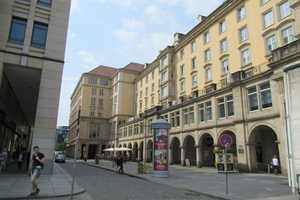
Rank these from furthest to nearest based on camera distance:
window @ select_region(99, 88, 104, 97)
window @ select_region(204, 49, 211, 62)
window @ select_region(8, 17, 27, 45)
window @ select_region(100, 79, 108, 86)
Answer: window @ select_region(100, 79, 108, 86)
window @ select_region(99, 88, 104, 97)
window @ select_region(204, 49, 211, 62)
window @ select_region(8, 17, 27, 45)

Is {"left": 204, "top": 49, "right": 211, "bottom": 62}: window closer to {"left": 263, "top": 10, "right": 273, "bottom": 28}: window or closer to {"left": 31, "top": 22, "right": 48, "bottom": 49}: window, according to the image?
{"left": 263, "top": 10, "right": 273, "bottom": 28}: window

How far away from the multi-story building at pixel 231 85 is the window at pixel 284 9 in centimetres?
2

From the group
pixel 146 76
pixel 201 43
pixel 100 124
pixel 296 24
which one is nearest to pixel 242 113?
pixel 296 24

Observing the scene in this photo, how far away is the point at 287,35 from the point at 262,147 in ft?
40.1

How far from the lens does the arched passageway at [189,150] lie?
129ft

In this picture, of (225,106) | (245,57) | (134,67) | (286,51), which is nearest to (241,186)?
(286,51)

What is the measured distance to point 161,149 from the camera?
22.8 m

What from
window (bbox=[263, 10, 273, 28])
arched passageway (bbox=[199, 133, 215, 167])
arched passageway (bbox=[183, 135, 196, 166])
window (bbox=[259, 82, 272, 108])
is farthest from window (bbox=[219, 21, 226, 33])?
arched passageway (bbox=[183, 135, 196, 166])

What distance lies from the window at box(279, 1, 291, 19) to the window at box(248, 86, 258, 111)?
328 inches

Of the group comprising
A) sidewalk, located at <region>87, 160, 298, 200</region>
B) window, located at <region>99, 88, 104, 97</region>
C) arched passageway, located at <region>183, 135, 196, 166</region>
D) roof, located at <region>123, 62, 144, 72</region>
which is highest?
roof, located at <region>123, 62, 144, 72</region>

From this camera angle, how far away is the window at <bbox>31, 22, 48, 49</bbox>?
2108 centimetres

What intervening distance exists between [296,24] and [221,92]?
433 inches

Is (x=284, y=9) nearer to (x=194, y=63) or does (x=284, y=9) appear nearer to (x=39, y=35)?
(x=194, y=63)

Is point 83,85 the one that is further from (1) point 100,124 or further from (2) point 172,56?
(2) point 172,56
